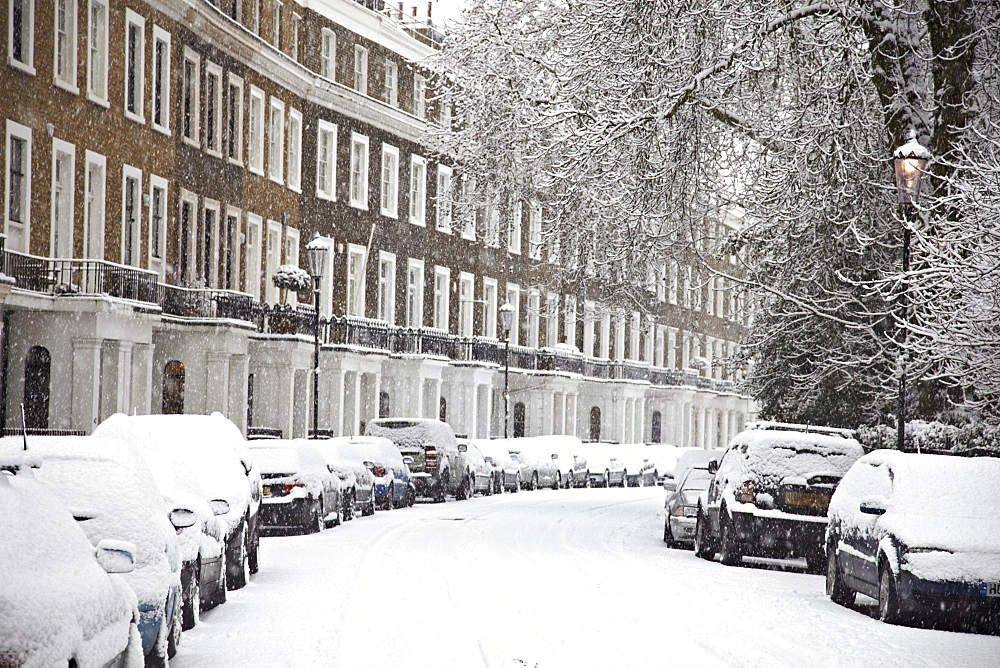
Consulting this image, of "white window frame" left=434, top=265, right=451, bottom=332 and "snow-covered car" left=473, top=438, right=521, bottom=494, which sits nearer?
"snow-covered car" left=473, top=438, right=521, bottom=494

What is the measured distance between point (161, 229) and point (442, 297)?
23729 millimetres

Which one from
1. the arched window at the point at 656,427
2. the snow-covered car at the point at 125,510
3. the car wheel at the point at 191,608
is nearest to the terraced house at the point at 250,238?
the car wheel at the point at 191,608

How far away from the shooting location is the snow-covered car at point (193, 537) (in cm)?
1217

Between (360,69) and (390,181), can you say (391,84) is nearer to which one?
(360,69)

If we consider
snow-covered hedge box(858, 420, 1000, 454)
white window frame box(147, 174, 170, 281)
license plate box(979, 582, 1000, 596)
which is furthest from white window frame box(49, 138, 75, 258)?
license plate box(979, 582, 1000, 596)

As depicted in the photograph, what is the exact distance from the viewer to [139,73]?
37719 millimetres

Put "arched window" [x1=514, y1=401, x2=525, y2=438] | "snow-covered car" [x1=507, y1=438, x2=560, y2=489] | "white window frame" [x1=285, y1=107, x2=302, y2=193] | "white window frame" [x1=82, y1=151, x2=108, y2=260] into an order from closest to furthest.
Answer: "white window frame" [x1=82, y1=151, x2=108, y2=260] → "snow-covered car" [x1=507, y1=438, x2=560, y2=489] → "white window frame" [x1=285, y1=107, x2=302, y2=193] → "arched window" [x1=514, y1=401, x2=525, y2=438]

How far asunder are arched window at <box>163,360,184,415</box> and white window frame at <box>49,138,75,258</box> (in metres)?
6.84

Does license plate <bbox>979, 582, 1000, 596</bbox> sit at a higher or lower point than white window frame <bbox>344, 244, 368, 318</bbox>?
lower

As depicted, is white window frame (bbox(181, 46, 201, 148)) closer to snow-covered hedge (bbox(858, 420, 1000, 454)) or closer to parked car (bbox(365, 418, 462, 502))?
parked car (bbox(365, 418, 462, 502))

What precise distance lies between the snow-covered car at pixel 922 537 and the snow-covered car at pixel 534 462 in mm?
31953

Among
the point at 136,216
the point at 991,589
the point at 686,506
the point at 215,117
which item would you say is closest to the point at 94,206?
the point at 136,216

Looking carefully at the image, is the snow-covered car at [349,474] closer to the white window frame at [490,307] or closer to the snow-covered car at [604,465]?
the snow-covered car at [604,465]

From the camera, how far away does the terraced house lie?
33.1 meters
